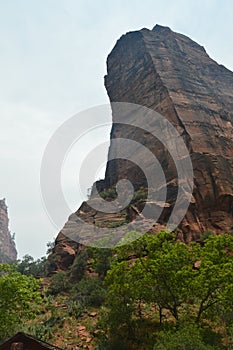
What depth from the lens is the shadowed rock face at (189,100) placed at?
1332 inches

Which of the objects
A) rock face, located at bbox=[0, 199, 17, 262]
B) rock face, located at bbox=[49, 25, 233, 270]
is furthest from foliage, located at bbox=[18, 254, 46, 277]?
rock face, located at bbox=[0, 199, 17, 262]

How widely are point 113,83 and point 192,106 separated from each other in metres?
21.4

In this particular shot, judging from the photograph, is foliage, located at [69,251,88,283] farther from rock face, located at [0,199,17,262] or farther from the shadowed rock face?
rock face, located at [0,199,17,262]

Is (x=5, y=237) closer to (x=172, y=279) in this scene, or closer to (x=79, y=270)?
(x=79, y=270)

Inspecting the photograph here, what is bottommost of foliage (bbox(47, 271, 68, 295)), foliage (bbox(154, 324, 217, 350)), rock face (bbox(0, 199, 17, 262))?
foliage (bbox(154, 324, 217, 350))

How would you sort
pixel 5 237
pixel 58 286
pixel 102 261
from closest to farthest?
pixel 102 261 < pixel 58 286 < pixel 5 237

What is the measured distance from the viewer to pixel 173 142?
1549 inches

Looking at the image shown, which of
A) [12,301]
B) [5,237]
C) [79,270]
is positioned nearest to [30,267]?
[79,270]

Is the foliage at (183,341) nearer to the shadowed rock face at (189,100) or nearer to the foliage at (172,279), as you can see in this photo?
the foliage at (172,279)

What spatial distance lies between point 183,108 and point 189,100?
297 centimetres

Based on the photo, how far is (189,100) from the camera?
4469cm

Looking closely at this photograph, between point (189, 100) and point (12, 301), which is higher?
point (189, 100)

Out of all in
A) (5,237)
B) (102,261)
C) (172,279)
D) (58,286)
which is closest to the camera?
(172,279)

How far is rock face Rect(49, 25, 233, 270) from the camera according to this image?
1331 inches
